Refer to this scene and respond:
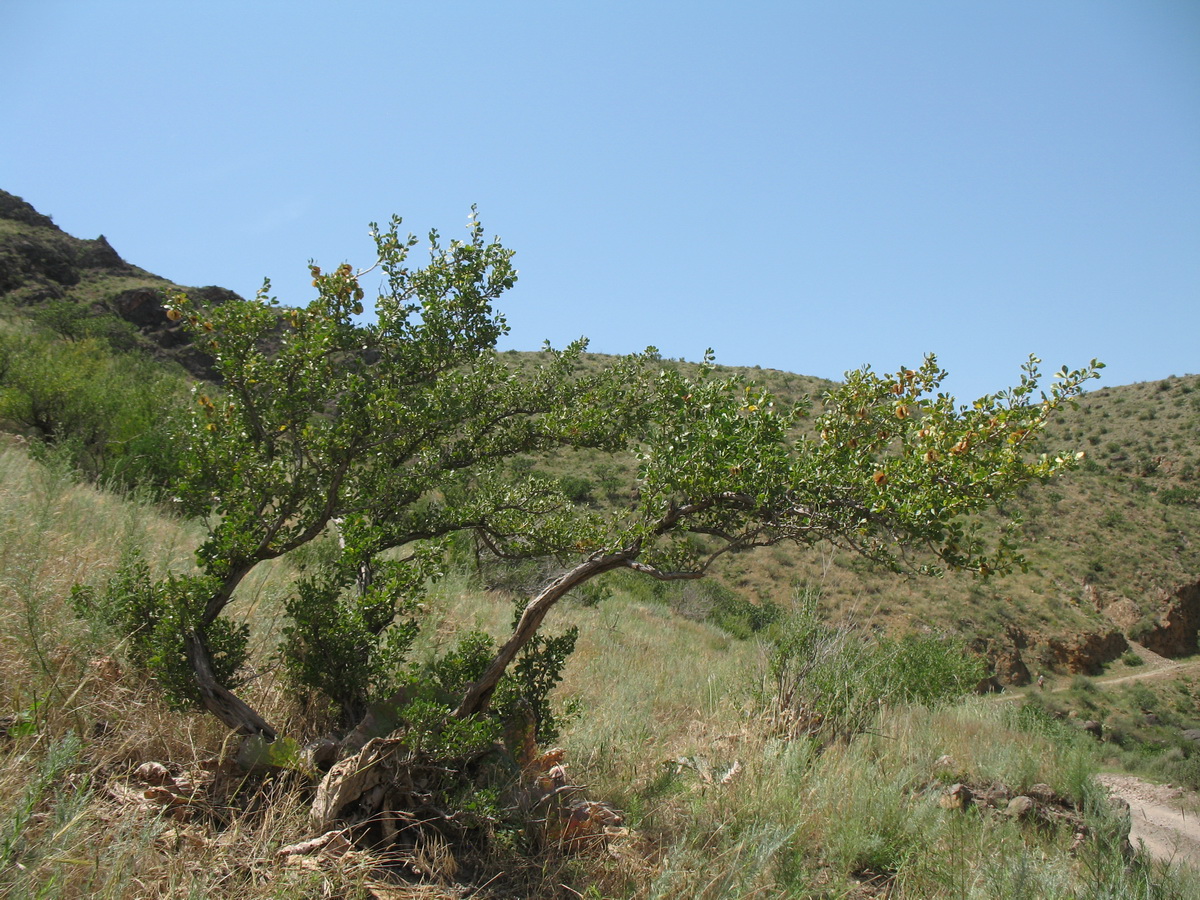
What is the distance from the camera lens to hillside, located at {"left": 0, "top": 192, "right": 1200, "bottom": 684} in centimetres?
2834

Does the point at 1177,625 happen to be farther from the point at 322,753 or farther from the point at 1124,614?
the point at 322,753

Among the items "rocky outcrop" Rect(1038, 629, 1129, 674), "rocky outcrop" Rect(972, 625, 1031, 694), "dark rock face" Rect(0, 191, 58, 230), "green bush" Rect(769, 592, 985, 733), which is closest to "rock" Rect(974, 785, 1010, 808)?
"green bush" Rect(769, 592, 985, 733)

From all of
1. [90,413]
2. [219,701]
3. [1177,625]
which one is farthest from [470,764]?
[1177,625]

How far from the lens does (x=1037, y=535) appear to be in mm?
35469

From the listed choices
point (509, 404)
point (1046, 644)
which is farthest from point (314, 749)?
point (1046, 644)

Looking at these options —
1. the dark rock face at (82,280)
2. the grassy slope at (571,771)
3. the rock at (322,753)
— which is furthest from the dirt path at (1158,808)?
the dark rock face at (82,280)

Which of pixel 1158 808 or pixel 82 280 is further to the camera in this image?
pixel 82 280

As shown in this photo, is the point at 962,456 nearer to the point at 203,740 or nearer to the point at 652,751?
the point at 652,751

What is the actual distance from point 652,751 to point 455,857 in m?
2.11

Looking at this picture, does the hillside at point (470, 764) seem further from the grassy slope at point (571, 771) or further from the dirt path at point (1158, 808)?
the dirt path at point (1158, 808)

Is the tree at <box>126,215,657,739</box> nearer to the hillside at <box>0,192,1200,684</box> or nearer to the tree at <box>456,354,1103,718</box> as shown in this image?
the tree at <box>456,354,1103,718</box>

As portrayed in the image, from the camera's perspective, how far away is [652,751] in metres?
5.35

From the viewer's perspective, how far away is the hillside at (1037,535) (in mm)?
28344

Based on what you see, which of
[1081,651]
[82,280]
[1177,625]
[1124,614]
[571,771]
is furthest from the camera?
[82,280]
